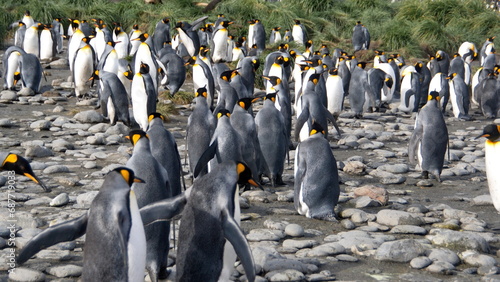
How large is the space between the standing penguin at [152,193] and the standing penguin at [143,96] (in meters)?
4.30

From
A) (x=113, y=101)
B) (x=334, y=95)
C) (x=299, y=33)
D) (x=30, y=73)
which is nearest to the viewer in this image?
(x=113, y=101)

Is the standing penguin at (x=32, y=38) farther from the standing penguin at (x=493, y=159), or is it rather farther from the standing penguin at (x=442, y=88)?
the standing penguin at (x=493, y=159)

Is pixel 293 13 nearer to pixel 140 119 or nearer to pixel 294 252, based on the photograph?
pixel 140 119

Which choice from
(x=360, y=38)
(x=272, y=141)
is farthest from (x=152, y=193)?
(x=360, y=38)

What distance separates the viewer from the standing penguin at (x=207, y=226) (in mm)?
3289

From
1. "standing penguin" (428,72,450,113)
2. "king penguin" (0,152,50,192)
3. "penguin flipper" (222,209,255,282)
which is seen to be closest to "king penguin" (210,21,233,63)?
"standing penguin" (428,72,450,113)

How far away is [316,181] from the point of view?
515 centimetres

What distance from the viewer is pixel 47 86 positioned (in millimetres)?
11383

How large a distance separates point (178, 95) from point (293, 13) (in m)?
8.27

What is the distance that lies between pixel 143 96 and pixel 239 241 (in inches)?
217

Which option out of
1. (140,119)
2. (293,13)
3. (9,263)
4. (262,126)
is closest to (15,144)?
(140,119)

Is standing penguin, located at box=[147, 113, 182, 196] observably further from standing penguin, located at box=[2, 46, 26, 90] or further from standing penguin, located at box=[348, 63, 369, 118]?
standing penguin, located at box=[2, 46, 26, 90]

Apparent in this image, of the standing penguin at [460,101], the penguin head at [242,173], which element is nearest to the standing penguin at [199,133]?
the penguin head at [242,173]

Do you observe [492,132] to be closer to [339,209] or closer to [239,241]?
[339,209]
